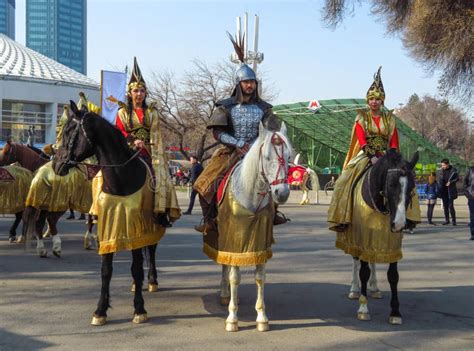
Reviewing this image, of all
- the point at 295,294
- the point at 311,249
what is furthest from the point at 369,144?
the point at 311,249

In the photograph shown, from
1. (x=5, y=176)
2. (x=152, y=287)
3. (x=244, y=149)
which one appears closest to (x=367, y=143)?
(x=244, y=149)

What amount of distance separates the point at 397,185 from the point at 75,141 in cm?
363

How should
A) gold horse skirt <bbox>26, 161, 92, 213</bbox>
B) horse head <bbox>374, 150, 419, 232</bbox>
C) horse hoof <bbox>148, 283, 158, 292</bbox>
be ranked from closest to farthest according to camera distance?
1. horse head <bbox>374, 150, 419, 232</bbox>
2. horse hoof <bbox>148, 283, 158, 292</bbox>
3. gold horse skirt <bbox>26, 161, 92, 213</bbox>

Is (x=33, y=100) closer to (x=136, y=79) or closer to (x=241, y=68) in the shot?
(x=136, y=79)

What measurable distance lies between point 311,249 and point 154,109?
598cm

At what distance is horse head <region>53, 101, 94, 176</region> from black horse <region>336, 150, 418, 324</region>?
10.8 feet

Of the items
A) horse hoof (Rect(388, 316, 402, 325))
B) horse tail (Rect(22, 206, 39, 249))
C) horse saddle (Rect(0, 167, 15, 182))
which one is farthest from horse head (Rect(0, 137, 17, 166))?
horse hoof (Rect(388, 316, 402, 325))

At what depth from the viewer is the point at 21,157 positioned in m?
12.1

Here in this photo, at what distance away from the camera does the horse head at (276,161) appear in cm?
534

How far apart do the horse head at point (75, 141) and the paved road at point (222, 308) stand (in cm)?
184

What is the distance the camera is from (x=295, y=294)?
7.73m

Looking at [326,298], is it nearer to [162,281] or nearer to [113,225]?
[162,281]

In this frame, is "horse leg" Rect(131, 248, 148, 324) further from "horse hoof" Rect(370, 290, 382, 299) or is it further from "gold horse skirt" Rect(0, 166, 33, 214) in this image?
"gold horse skirt" Rect(0, 166, 33, 214)

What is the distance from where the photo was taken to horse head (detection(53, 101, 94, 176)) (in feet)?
20.1
